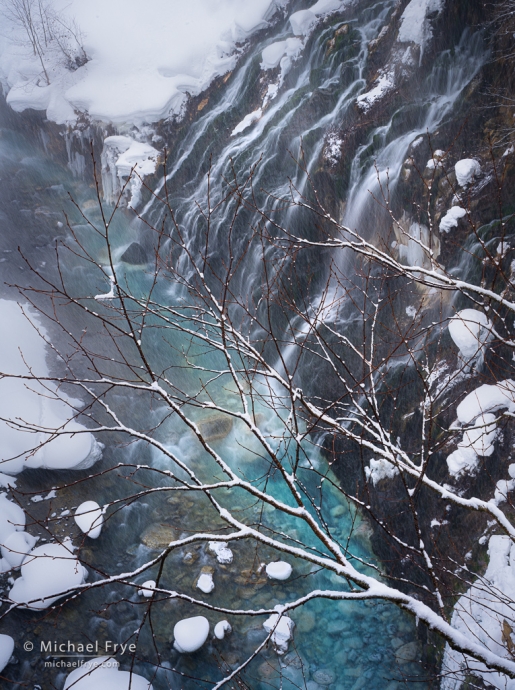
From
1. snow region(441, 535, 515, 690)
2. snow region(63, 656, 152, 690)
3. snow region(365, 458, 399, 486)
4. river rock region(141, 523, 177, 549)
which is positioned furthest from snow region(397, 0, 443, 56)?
snow region(63, 656, 152, 690)

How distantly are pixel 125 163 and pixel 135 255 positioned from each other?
3.77 meters

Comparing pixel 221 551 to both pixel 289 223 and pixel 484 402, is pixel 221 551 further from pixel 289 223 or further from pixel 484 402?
pixel 289 223

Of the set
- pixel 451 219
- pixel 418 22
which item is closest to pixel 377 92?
pixel 418 22

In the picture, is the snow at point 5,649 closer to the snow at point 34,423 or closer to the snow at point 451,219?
the snow at point 34,423

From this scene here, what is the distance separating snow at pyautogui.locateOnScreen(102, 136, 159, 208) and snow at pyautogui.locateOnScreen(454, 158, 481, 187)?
1175cm

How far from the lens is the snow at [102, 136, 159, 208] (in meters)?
15.6

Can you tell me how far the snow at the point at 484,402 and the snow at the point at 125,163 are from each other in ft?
45.7

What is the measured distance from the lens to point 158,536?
7.02 metres

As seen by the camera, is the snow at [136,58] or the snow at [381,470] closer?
the snow at [381,470]

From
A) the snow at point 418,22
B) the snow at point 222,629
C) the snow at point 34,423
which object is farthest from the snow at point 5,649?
the snow at point 418,22

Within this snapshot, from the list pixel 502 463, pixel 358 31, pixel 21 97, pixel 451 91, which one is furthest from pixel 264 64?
pixel 502 463

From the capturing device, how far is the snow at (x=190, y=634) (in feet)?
18.0

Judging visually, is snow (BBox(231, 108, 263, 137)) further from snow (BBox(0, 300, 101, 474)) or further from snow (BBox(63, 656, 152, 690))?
snow (BBox(63, 656, 152, 690))

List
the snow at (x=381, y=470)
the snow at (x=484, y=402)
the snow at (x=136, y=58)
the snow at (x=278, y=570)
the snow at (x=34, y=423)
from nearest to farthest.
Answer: the snow at (x=484, y=402), the snow at (x=278, y=570), the snow at (x=381, y=470), the snow at (x=34, y=423), the snow at (x=136, y=58)
